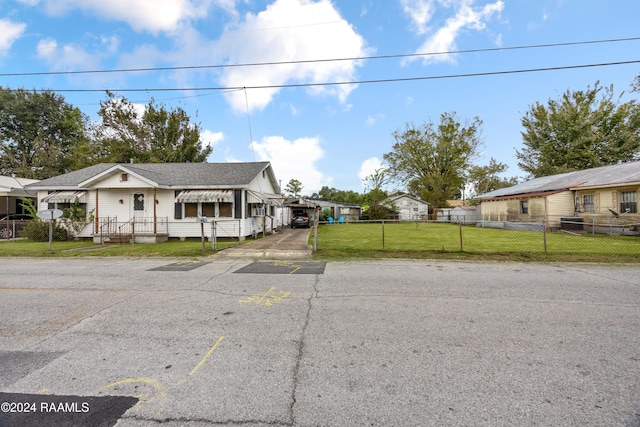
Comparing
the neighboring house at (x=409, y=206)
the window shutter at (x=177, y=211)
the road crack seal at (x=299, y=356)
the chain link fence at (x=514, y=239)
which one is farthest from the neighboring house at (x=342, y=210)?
the road crack seal at (x=299, y=356)

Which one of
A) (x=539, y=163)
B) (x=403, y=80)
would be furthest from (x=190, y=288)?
(x=539, y=163)

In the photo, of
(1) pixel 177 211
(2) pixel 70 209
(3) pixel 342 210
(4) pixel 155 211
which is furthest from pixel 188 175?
(3) pixel 342 210

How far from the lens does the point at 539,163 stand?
36.5m

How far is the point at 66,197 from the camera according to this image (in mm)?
16250

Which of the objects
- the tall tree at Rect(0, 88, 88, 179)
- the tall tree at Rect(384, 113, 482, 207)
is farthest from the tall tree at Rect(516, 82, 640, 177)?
the tall tree at Rect(0, 88, 88, 179)

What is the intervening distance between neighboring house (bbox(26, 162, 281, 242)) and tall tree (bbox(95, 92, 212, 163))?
50.0 ft

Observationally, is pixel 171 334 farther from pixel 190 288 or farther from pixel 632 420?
pixel 632 420

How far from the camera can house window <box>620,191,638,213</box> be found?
55.0 ft

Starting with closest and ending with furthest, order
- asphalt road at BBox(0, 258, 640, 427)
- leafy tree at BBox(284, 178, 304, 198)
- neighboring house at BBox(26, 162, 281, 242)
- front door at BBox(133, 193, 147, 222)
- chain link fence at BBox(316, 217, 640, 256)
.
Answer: asphalt road at BBox(0, 258, 640, 427), chain link fence at BBox(316, 217, 640, 256), neighboring house at BBox(26, 162, 281, 242), front door at BBox(133, 193, 147, 222), leafy tree at BBox(284, 178, 304, 198)

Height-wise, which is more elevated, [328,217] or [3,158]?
[3,158]

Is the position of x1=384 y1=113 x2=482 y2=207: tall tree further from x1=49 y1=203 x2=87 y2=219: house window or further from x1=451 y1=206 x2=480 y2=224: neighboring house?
x1=49 y1=203 x2=87 y2=219: house window

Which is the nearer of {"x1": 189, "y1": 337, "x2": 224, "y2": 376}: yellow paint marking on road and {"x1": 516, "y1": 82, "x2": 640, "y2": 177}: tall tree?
{"x1": 189, "y1": 337, "x2": 224, "y2": 376}: yellow paint marking on road

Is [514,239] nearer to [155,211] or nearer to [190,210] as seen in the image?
[190,210]

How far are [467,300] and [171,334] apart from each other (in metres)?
4.71
